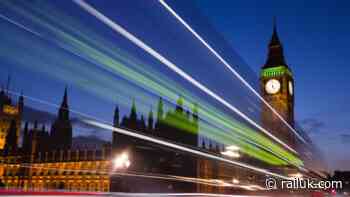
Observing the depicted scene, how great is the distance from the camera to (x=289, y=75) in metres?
96.8

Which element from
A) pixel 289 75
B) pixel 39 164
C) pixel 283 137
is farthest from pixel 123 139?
pixel 289 75

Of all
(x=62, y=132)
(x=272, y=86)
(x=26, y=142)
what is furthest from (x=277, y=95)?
(x=26, y=142)

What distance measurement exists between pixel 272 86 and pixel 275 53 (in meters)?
11.5

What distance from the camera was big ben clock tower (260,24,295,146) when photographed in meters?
91.1

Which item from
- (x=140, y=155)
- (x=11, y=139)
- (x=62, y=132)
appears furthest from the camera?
(x=11, y=139)

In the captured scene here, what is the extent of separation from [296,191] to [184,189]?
2040 inches

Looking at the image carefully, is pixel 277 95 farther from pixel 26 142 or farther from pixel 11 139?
pixel 11 139

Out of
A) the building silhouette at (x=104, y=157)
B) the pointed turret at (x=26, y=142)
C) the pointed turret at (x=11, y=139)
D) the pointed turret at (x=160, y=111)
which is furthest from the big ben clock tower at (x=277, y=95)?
the pointed turret at (x=11, y=139)

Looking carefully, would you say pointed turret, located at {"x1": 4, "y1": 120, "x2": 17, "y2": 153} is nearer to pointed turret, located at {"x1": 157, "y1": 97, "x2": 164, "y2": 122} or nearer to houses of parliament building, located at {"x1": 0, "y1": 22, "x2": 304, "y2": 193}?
houses of parliament building, located at {"x1": 0, "y1": 22, "x2": 304, "y2": 193}

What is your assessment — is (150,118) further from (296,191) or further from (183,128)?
(296,191)

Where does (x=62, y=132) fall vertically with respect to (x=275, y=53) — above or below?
below

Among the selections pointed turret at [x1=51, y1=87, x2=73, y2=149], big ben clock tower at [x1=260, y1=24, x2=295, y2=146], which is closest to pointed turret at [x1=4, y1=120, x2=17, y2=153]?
pointed turret at [x1=51, y1=87, x2=73, y2=149]

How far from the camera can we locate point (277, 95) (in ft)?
301

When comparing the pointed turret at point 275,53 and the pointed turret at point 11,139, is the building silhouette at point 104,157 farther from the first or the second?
the pointed turret at point 275,53
